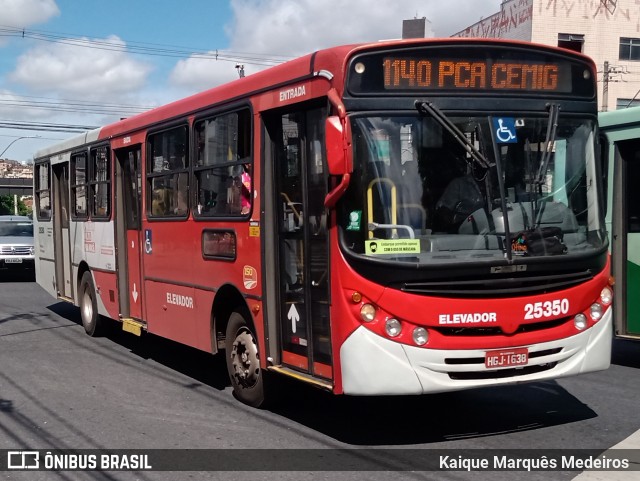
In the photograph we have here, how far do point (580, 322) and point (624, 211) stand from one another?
125 inches

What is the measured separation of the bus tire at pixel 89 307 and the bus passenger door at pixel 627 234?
737cm

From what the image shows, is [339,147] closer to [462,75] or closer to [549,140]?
[462,75]

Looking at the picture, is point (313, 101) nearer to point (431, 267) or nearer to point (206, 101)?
point (431, 267)

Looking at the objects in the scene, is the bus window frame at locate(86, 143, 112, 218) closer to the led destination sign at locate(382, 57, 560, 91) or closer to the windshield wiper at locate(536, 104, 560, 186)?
the led destination sign at locate(382, 57, 560, 91)

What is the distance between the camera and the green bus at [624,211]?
902 cm

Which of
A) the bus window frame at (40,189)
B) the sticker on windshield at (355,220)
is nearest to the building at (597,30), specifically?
the bus window frame at (40,189)

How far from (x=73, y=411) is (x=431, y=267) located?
12.8 ft

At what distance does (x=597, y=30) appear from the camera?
4066 cm

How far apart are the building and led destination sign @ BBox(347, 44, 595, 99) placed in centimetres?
3457

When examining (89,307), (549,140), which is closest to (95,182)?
(89,307)

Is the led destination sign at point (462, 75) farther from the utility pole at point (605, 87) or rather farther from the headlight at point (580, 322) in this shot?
the utility pole at point (605, 87)


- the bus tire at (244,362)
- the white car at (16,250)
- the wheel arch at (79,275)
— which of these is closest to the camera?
the bus tire at (244,362)

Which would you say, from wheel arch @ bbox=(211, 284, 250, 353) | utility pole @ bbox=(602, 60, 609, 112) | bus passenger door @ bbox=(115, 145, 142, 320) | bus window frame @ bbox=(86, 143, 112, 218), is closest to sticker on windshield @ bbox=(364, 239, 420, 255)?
wheel arch @ bbox=(211, 284, 250, 353)

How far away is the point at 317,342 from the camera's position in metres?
6.52
